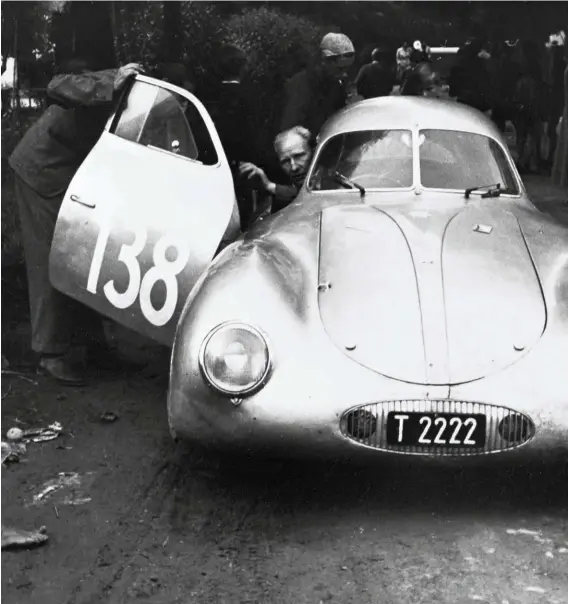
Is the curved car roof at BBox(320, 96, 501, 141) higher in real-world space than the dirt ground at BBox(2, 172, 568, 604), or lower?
higher

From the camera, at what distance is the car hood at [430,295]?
3.97m

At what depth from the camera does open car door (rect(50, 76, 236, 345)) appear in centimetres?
512

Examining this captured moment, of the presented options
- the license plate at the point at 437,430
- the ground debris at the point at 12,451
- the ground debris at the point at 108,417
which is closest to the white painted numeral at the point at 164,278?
the ground debris at the point at 108,417

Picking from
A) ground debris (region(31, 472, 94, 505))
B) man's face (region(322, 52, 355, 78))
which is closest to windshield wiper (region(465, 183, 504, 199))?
man's face (region(322, 52, 355, 78))

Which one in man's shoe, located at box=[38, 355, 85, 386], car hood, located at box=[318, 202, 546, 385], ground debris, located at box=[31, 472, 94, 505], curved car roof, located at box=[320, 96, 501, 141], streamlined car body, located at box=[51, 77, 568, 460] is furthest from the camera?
man's shoe, located at box=[38, 355, 85, 386]

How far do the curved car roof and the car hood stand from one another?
857 millimetres

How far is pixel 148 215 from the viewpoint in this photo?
522cm

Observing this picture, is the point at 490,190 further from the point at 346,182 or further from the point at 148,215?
the point at 148,215

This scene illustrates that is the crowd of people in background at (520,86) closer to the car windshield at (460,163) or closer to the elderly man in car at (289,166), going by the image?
the elderly man in car at (289,166)

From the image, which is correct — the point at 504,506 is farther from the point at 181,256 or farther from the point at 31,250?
the point at 31,250

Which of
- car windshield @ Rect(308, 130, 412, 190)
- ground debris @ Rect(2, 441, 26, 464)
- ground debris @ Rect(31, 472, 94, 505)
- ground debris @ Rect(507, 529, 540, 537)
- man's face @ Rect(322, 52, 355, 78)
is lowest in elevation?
ground debris @ Rect(2, 441, 26, 464)

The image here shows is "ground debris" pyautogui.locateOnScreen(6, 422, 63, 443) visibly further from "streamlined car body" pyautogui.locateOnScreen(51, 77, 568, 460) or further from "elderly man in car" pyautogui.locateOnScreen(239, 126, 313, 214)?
"elderly man in car" pyautogui.locateOnScreen(239, 126, 313, 214)

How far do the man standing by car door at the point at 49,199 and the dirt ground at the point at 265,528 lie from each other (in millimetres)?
876

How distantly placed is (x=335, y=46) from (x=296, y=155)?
1563 mm
